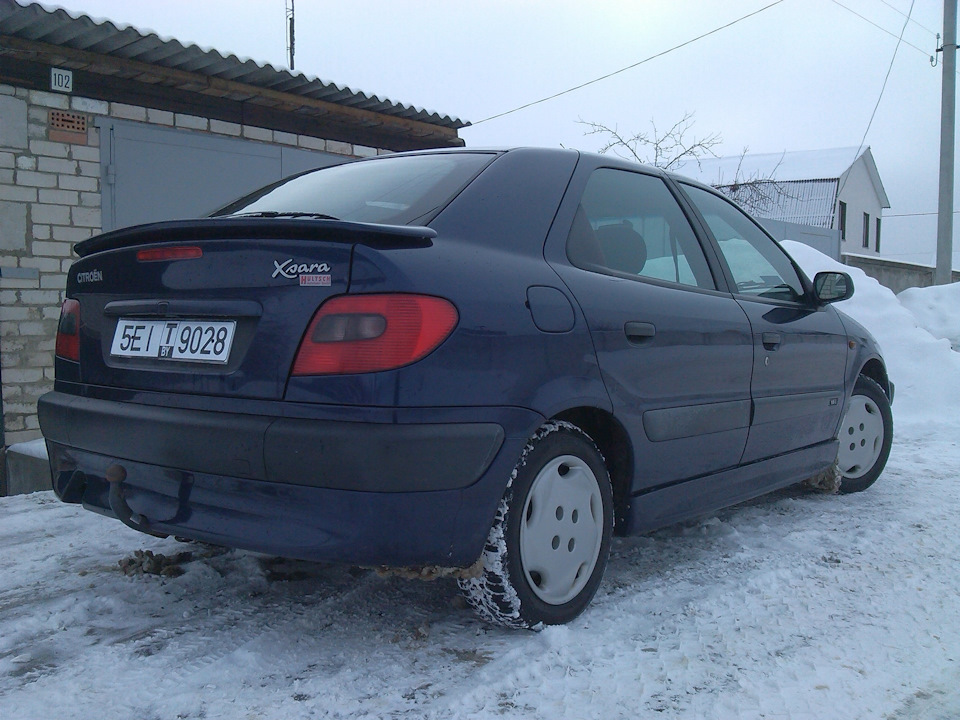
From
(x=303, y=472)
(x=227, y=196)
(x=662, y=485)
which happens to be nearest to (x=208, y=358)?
(x=303, y=472)

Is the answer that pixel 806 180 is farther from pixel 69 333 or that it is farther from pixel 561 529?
pixel 69 333

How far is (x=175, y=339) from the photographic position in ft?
7.78

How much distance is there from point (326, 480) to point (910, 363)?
7.72 metres

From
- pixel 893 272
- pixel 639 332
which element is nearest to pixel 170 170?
pixel 639 332

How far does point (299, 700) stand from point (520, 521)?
0.76m

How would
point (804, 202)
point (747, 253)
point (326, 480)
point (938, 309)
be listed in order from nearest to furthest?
point (326, 480), point (747, 253), point (938, 309), point (804, 202)

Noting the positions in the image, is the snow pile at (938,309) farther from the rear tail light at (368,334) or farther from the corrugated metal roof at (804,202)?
the corrugated metal roof at (804,202)

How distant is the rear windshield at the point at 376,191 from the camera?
2.48 meters

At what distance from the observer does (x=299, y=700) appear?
6.90ft

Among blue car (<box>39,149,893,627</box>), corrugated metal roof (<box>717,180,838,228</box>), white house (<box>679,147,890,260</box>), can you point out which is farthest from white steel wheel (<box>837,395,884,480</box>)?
corrugated metal roof (<box>717,180,838,228</box>)

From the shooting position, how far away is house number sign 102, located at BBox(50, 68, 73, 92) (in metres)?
6.05

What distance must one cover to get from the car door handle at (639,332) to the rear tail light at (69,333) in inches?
71.2

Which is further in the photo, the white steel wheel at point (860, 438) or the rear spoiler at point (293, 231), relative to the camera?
the white steel wheel at point (860, 438)

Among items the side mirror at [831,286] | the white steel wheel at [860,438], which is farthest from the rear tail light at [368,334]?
the white steel wheel at [860,438]
